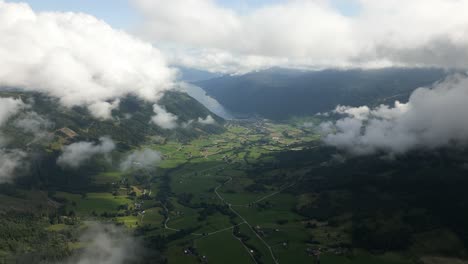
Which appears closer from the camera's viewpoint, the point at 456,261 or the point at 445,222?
the point at 456,261

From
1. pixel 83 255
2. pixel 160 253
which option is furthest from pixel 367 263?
pixel 83 255

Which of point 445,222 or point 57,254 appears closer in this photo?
point 57,254

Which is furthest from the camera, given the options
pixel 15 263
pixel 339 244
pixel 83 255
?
pixel 339 244

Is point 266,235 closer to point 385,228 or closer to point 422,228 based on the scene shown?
point 385,228

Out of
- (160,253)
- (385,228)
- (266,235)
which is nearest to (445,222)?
(385,228)

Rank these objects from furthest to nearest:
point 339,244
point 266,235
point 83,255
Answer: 1. point 266,235
2. point 339,244
3. point 83,255

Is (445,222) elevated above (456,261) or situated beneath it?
elevated above

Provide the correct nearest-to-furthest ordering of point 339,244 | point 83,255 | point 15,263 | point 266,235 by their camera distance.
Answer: point 15,263, point 83,255, point 339,244, point 266,235

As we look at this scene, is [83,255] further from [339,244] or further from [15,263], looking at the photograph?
[339,244]

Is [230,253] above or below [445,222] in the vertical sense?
below
